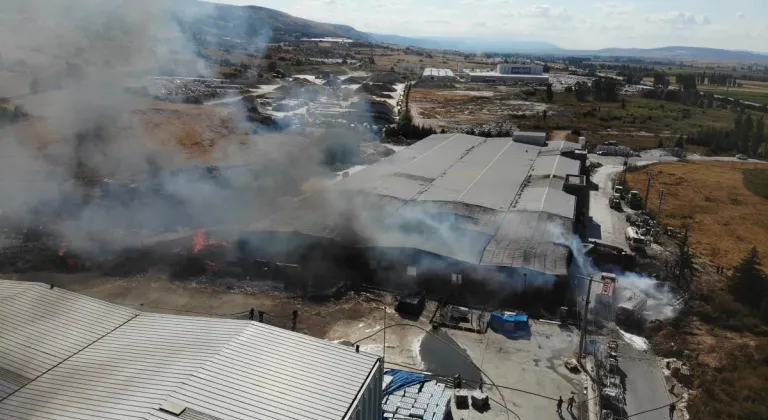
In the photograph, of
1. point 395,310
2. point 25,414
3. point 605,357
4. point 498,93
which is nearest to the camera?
point 25,414

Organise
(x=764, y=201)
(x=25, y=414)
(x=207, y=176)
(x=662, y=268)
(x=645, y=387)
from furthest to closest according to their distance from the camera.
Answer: (x=764, y=201), (x=207, y=176), (x=662, y=268), (x=645, y=387), (x=25, y=414)

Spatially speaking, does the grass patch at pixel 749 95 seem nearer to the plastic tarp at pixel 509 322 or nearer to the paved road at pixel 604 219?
the paved road at pixel 604 219

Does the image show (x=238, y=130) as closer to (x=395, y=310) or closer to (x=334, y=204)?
(x=334, y=204)

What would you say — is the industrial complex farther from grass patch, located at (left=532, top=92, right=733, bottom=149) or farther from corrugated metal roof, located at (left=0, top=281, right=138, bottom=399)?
corrugated metal roof, located at (left=0, top=281, right=138, bottom=399)

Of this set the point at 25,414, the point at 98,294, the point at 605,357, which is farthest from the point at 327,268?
the point at 25,414

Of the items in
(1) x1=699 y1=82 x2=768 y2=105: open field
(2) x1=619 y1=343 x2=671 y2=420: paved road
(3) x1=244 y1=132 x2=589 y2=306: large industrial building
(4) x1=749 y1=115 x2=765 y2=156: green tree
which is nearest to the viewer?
(2) x1=619 y1=343 x2=671 y2=420: paved road

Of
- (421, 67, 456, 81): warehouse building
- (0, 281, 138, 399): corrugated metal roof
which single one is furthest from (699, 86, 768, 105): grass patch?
(0, 281, 138, 399): corrugated metal roof
